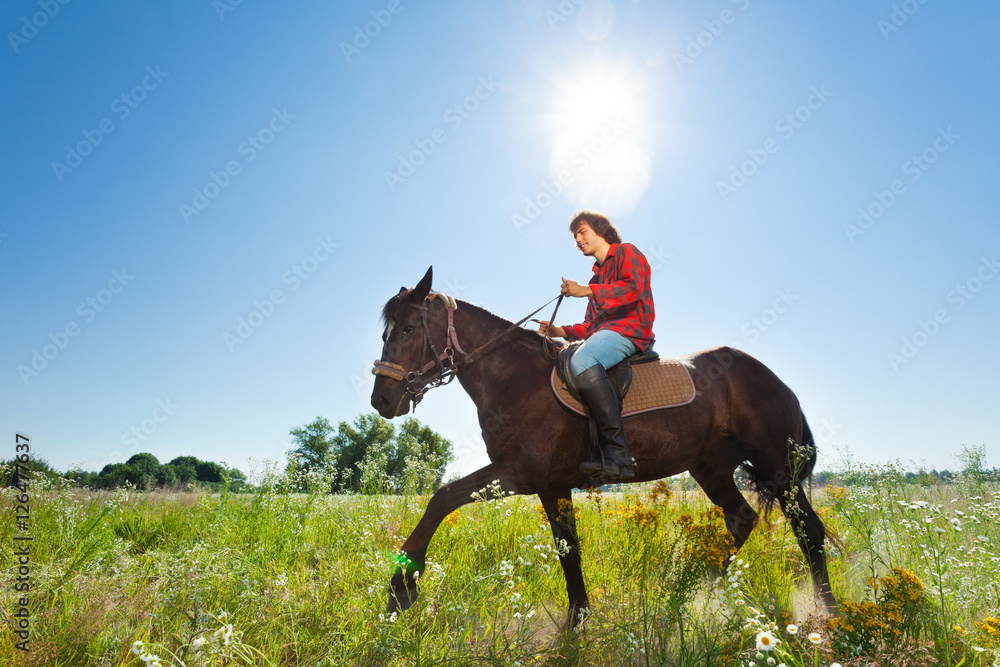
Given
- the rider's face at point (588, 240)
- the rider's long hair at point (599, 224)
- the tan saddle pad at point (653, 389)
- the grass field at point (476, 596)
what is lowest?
the grass field at point (476, 596)

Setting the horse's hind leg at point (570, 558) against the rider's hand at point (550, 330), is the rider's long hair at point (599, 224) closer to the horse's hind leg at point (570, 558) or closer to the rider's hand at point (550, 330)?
the rider's hand at point (550, 330)

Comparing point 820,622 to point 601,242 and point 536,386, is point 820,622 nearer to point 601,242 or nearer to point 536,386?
point 536,386

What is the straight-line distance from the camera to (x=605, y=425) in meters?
3.97

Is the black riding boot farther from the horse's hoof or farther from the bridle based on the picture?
the horse's hoof

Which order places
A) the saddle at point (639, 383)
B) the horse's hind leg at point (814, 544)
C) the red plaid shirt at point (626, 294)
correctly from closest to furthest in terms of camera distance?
the horse's hind leg at point (814, 544)
the saddle at point (639, 383)
the red plaid shirt at point (626, 294)

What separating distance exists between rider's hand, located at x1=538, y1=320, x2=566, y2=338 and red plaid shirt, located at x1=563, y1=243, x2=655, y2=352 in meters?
0.56

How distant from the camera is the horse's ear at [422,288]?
4.48 metres

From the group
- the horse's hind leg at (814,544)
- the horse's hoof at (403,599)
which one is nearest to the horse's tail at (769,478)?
the horse's hind leg at (814,544)

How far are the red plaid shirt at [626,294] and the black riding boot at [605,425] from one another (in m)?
0.57

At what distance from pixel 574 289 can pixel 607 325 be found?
0.45 meters

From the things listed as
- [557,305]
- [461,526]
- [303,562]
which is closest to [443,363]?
[557,305]

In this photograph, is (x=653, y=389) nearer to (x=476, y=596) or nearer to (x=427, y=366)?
(x=427, y=366)

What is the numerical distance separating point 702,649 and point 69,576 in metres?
4.51

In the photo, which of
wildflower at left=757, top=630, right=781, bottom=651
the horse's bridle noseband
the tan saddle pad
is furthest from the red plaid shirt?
wildflower at left=757, top=630, right=781, bottom=651
